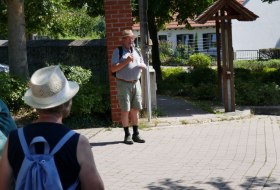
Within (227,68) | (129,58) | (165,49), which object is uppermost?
(165,49)

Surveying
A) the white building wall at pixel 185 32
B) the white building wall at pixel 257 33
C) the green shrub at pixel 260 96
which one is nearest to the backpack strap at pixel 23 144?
the green shrub at pixel 260 96

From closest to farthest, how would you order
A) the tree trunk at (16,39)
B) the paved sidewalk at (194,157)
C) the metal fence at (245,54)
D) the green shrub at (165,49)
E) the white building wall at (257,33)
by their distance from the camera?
the paved sidewalk at (194,157)
the tree trunk at (16,39)
the metal fence at (245,54)
the white building wall at (257,33)
the green shrub at (165,49)

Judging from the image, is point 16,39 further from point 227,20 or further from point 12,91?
point 227,20

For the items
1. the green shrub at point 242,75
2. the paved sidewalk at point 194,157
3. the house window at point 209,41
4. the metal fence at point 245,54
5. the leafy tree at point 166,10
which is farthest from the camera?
the house window at point 209,41

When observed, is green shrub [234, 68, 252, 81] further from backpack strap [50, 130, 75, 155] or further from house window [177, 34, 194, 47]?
house window [177, 34, 194, 47]

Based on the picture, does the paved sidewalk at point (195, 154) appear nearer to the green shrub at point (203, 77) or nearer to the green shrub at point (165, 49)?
the green shrub at point (203, 77)

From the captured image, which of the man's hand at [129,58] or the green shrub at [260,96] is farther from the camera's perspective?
Result: the green shrub at [260,96]

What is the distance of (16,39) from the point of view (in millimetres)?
12508

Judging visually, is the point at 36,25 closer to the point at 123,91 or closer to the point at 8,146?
the point at 123,91

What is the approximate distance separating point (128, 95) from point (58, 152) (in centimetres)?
574

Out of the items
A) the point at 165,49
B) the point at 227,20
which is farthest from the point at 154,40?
the point at 165,49

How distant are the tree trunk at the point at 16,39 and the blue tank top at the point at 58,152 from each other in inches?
374

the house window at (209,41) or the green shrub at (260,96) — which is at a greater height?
the house window at (209,41)

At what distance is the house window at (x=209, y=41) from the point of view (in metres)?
46.9
